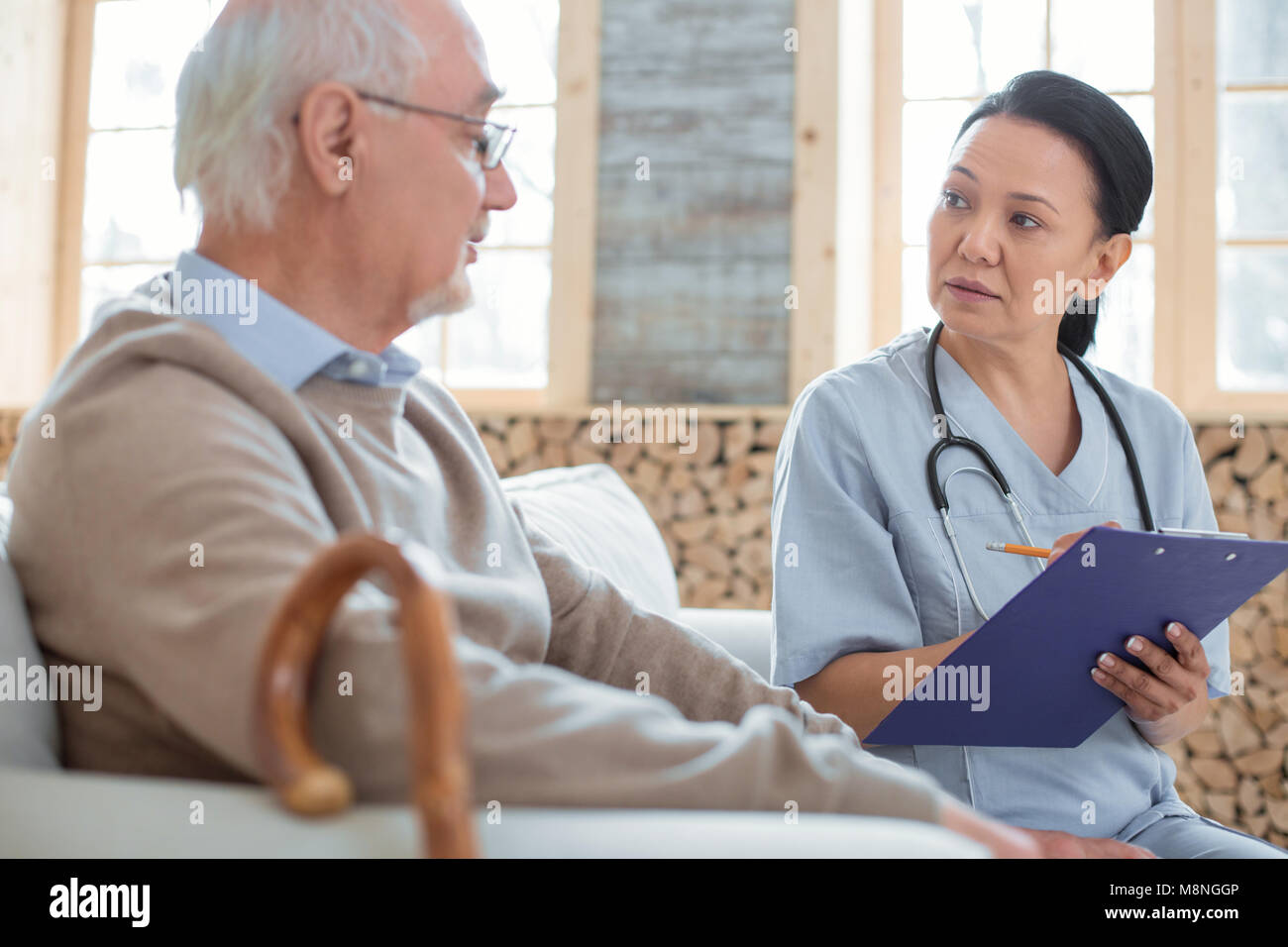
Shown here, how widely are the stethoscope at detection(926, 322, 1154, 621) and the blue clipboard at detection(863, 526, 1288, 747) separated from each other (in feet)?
0.48

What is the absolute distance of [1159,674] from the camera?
1277 millimetres

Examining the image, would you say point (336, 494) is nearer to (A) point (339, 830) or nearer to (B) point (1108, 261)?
A: (A) point (339, 830)

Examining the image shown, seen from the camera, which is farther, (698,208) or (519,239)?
(519,239)

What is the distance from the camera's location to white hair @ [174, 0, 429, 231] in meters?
1.02

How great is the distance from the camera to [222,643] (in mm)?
690

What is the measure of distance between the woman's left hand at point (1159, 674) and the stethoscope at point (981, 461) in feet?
0.52

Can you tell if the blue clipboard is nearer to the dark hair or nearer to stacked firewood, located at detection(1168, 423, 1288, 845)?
the dark hair

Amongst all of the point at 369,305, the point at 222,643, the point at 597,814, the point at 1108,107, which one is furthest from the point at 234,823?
the point at 1108,107

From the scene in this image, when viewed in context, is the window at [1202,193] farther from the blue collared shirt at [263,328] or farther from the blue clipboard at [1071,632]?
the blue collared shirt at [263,328]

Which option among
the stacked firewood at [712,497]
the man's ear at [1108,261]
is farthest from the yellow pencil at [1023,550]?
the stacked firewood at [712,497]

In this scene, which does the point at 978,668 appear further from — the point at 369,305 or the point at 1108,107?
the point at 1108,107

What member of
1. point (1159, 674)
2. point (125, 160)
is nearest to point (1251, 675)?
point (1159, 674)

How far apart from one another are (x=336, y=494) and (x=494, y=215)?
7.06 ft
